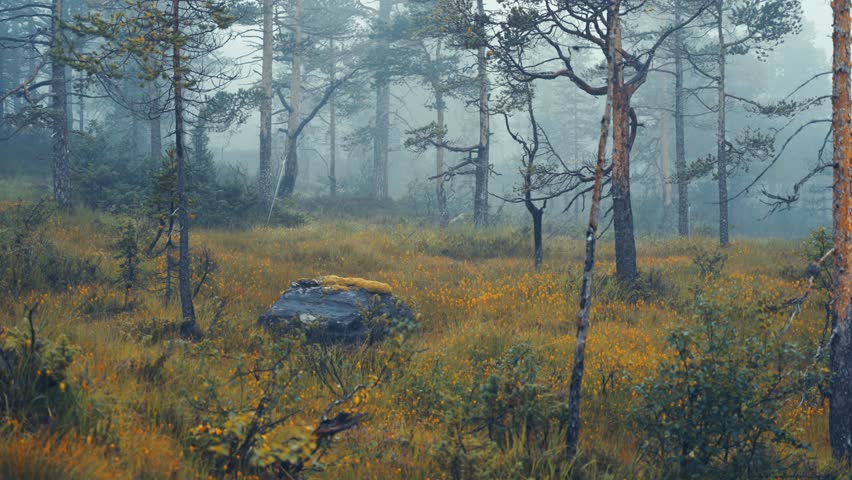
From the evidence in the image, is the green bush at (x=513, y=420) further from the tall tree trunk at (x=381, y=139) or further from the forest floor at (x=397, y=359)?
the tall tree trunk at (x=381, y=139)

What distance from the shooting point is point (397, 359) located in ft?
24.1

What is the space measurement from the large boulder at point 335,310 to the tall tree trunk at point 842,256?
5052mm

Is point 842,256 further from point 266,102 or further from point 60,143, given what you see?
point 266,102

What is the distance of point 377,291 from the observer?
9.45 m

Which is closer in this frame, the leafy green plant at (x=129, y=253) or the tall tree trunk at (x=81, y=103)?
the leafy green plant at (x=129, y=253)

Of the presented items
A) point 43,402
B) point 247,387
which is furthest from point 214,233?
point 43,402

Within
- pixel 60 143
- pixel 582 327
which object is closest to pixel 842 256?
pixel 582 327

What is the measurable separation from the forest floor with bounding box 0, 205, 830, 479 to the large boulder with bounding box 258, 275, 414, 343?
0.41 metres

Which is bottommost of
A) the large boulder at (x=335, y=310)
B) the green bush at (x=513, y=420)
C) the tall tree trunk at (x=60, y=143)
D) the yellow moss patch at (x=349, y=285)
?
the green bush at (x=513, y=420)

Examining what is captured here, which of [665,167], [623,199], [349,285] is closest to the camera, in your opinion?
[349,285]

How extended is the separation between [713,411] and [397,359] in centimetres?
361

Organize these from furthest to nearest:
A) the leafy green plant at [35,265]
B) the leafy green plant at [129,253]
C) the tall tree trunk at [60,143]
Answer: the tall tree trunk at [60,143]
the leafy green plant at [129,253]
the leafy green plant at [35,265]

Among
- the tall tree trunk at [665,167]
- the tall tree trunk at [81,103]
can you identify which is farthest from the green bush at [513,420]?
the tall tree trunk at [665,167]

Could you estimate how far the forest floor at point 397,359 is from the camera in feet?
14.0
